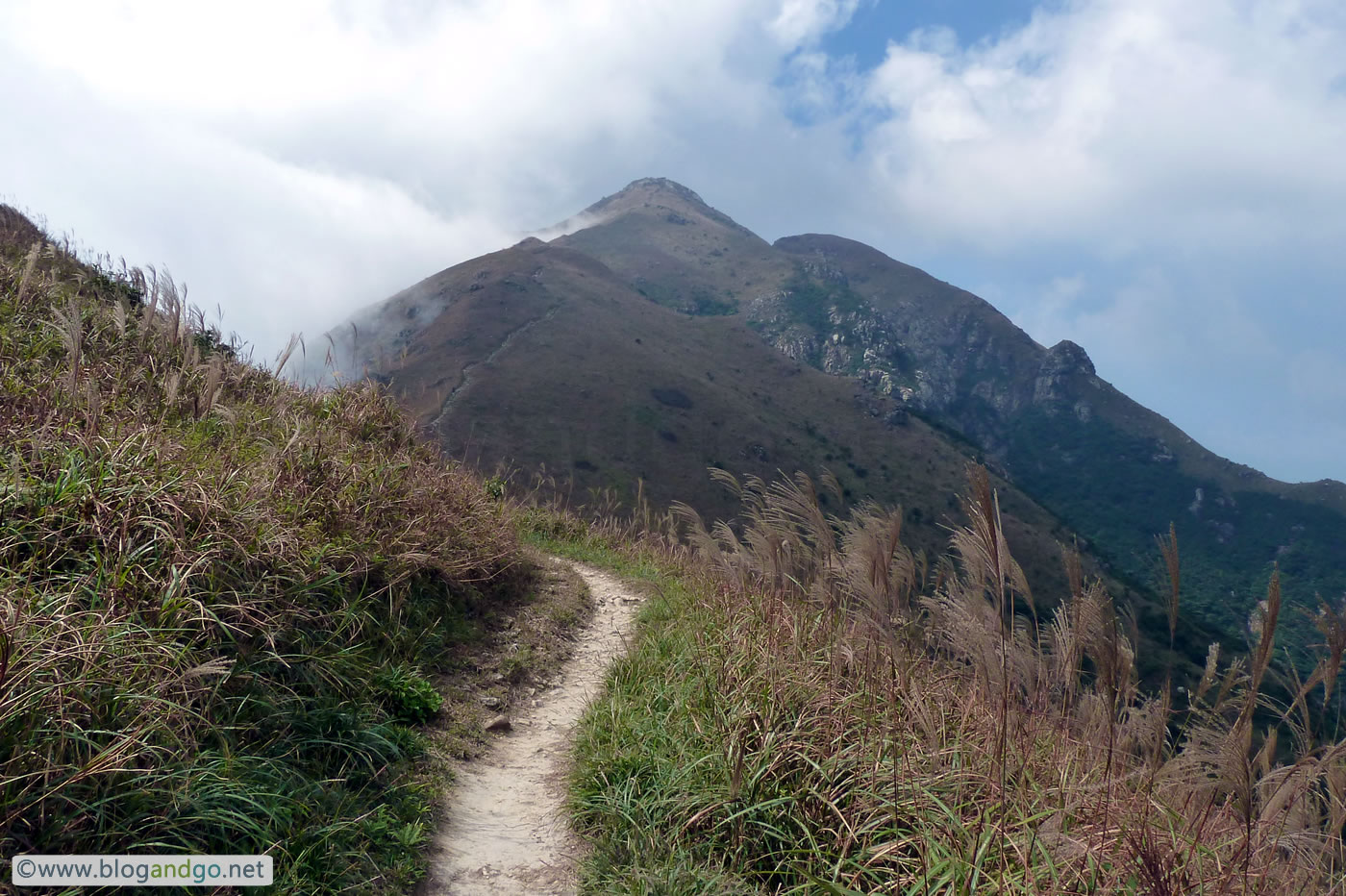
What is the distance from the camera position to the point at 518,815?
3.65 meters

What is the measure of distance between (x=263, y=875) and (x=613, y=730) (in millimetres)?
1882

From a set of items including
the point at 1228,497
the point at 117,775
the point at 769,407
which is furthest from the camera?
the point at 1228,497

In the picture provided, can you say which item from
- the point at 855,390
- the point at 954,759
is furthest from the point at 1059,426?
the point at 954,759

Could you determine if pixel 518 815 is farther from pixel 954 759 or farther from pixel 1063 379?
pixel 1063 379

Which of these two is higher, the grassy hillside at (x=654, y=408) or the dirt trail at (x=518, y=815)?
the grassy hillside at (x=654, y=408)

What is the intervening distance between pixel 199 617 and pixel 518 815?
183 cm

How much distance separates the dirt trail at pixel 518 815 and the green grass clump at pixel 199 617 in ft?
0.63

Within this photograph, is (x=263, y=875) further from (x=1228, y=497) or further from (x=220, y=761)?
(x=1228, y=497)

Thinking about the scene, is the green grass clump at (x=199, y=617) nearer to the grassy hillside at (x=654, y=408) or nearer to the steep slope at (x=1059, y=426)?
the grassy hillside at (x=654, y=408)

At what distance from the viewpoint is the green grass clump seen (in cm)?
240

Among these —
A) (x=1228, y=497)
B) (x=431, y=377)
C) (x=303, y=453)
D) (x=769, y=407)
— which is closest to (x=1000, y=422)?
(x=1228, y=497)

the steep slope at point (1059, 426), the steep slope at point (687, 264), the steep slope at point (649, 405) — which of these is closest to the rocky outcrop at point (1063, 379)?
the steep slope at point (1059, 426)

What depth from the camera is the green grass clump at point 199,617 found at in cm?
240

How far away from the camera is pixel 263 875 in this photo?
2.44 m
